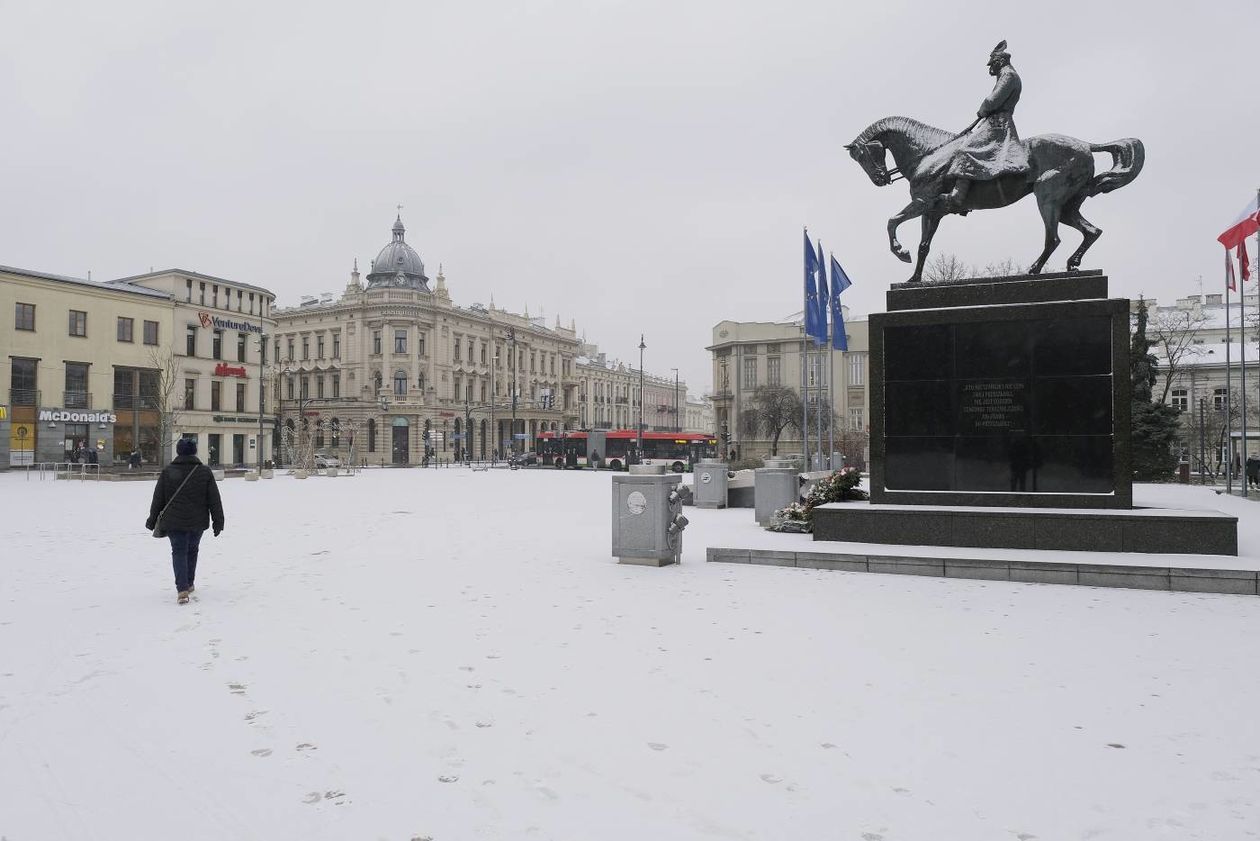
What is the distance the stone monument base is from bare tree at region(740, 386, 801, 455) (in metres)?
58.7

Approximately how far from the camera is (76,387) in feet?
161

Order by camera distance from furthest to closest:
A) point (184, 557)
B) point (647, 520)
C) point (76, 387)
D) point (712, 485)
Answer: point (76, 387), point (712, 485), point (647, 520), point (184, 557)

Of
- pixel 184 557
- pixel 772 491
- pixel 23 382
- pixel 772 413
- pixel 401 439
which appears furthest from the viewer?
pixel 401 439

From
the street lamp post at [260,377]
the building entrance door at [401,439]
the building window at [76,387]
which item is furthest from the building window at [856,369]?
the building window at [76,387]

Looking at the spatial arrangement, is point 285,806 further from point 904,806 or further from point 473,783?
point 904,806

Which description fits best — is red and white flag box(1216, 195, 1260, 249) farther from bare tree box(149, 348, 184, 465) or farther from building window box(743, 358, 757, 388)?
building window box(743, 358, 757, 388)

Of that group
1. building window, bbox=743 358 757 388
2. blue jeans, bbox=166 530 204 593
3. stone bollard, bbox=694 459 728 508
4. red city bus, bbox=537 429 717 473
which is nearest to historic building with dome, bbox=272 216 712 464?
red city bus, bbox=537 429 717 473

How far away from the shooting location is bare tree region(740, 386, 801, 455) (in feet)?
239

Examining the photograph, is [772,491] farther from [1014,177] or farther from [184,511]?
[184,511]

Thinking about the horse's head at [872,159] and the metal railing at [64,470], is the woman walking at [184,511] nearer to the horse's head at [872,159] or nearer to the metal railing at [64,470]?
the horse's head at [872,159]

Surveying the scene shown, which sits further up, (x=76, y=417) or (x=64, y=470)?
(x=76, y=417)

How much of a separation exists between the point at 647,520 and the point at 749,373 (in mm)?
77277

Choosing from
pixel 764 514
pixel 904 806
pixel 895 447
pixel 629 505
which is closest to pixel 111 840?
pixel 904 806

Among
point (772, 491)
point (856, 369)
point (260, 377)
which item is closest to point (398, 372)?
point (260, 377)
